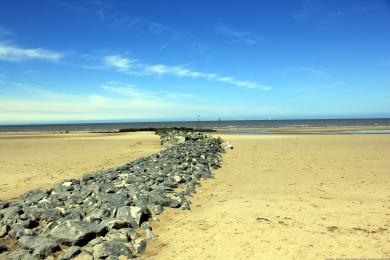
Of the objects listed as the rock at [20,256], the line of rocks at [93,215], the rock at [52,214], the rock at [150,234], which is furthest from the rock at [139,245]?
the rock at [52,214]

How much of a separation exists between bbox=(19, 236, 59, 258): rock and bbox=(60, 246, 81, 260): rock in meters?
0.31

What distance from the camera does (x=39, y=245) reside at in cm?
528

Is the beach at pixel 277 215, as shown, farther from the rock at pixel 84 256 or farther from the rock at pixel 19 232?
the rock at pixel 19 232

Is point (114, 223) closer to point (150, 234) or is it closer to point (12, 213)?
point (150, 234)

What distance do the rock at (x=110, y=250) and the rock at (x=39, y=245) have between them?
0.68m

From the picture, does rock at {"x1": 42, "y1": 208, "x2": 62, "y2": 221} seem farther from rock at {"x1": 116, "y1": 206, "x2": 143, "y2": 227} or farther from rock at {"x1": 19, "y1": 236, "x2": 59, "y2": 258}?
rock at {"x1": 116, "y1": 206, "x2": 143, "y2": 227}

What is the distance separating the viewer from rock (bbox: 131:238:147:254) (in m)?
5.25

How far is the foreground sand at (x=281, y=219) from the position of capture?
509 cm

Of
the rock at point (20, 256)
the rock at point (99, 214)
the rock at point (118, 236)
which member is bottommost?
the rock at point (20, 256)

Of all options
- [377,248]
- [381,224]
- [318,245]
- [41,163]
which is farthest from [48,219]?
[41,163]

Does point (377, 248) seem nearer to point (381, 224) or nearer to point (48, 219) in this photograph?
point (381, 224)

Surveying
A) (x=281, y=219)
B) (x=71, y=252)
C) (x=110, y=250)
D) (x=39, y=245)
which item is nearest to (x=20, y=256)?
(x=39, y=245)

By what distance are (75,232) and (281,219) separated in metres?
3.73

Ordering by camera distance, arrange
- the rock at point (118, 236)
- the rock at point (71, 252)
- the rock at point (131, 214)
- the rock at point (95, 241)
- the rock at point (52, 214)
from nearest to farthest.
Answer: the rock at point (71, 252) < the rock at point (95, 241) < the rock at point (118, 236) < the rock at point (131, 214) < the rock at point (52, 214)
